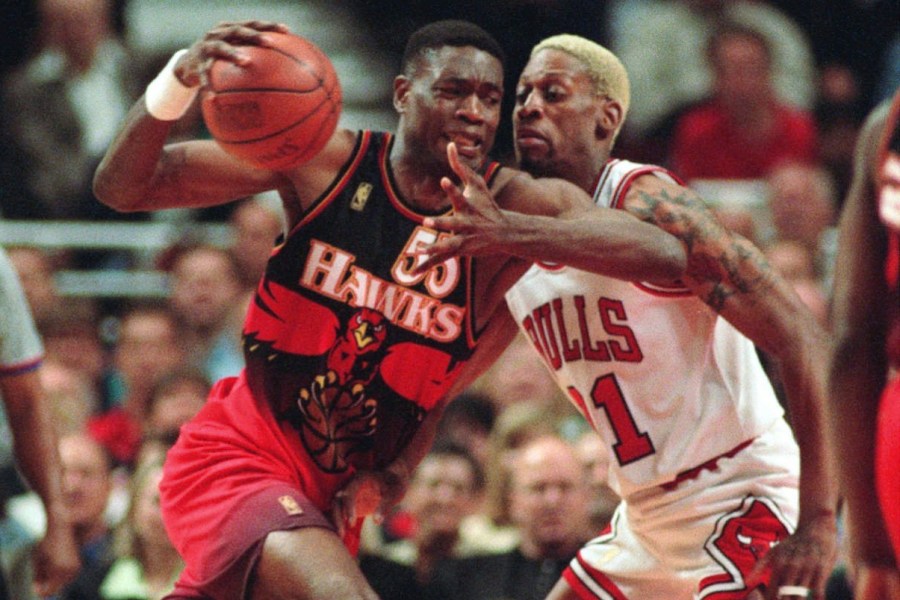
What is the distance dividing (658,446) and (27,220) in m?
6.34

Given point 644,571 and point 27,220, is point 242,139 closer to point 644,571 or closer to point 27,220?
point 644,571

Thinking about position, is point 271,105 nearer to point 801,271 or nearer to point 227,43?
point 227,43

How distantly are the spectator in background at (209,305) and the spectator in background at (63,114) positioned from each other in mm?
1207

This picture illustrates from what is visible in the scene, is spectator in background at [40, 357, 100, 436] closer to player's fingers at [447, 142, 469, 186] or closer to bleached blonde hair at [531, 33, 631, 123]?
bleached blonde hair at [531, 33, 631, 123]

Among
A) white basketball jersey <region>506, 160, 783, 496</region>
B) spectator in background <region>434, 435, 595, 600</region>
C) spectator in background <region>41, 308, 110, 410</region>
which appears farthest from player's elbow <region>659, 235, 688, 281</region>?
spectator in background <region>41, 308, 110, 410</region>

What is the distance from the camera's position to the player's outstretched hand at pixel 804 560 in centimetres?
446

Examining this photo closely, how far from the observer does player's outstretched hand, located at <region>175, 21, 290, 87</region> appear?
4.27 m

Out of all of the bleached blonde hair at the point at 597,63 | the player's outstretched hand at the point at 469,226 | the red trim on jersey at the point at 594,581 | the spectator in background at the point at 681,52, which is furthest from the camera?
the spectator in background at the point at 681,52

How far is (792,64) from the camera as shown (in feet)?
34.1

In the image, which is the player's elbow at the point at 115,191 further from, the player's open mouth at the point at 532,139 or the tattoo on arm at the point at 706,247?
the tattoo on arm at the point at 706,247

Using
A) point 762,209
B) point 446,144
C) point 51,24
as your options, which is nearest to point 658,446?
point 446,144

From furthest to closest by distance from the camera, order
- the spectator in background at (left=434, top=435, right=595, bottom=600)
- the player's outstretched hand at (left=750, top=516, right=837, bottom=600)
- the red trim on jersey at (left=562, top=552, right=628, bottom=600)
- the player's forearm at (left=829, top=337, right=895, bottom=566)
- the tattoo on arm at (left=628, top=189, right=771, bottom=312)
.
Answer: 1. the spectator in background at (left=434, top=435, right=595, bottom=600)
2. the red trim on jersey at (left=562, top=552, right=628, bottom=600)
3. the tattoo on arm at (left=628, top=189, right=771, bottom=312)
4. the player's outstretched hand at (left=750, top=516, right=837, bottom=600)
5. the player's forearm at (left=829, top=337, right=895, bottom=566)

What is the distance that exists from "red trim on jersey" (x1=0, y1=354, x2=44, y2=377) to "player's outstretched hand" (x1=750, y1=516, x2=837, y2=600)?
2672 mm

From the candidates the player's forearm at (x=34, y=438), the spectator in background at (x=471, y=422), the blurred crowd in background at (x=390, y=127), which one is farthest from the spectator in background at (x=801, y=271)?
the player's forearm at (x=34, y=438)
